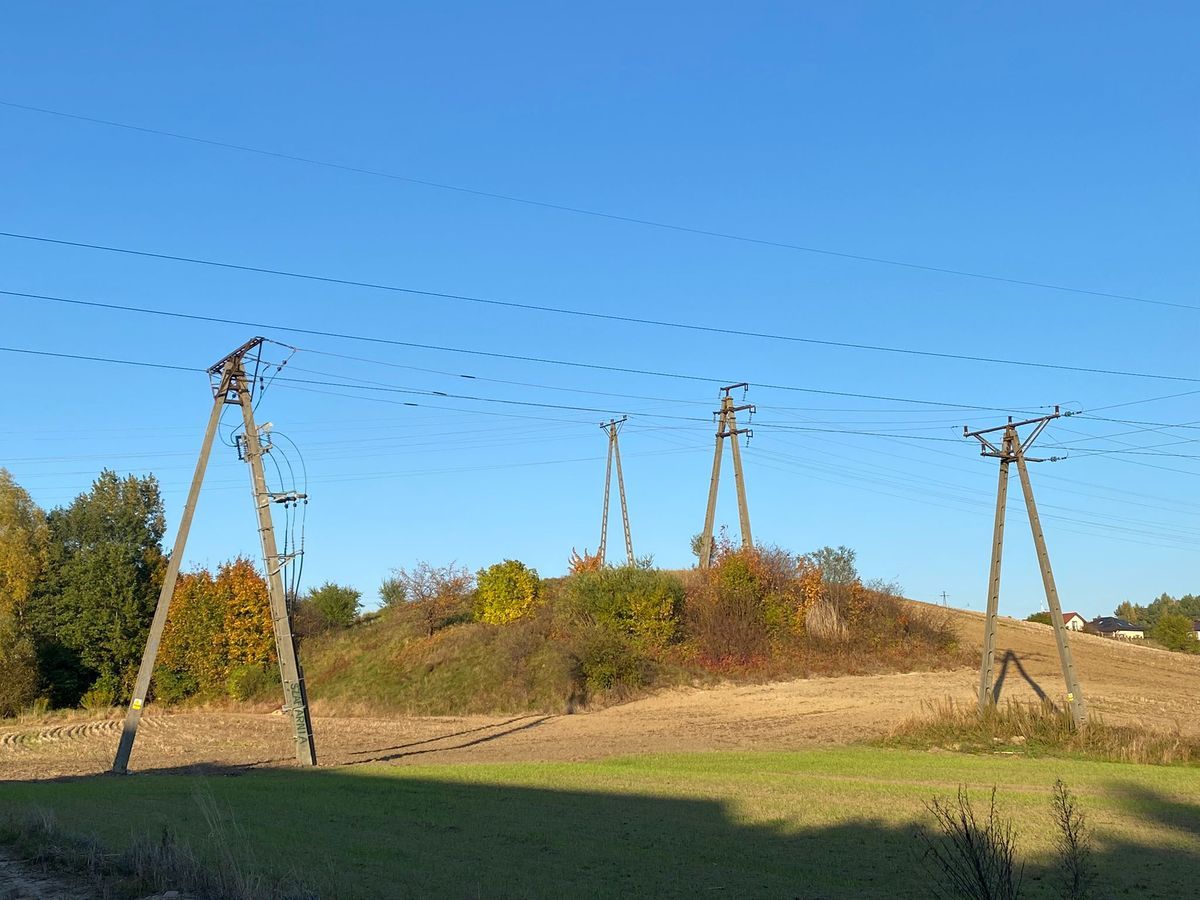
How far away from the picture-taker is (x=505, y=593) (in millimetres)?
59000

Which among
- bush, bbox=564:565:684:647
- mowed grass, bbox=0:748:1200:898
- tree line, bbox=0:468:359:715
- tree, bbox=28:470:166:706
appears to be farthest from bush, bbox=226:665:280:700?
mowed grass, bbox=0:748:1200:898

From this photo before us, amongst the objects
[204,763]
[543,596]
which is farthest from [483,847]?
[543,596]

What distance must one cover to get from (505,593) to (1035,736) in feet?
114

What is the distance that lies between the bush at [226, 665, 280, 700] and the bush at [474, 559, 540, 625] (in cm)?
1166

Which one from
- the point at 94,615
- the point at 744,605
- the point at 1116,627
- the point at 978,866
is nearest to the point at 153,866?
the point at 978,866

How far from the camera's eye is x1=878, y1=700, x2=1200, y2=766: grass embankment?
87.1 feet

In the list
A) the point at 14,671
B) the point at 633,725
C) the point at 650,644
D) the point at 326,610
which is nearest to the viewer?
the point at 633,725

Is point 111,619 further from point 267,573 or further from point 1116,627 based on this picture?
point 1116,627

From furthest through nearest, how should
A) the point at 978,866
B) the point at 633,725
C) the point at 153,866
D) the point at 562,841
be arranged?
1. the point at 633,725
2. the point at 562,841
3. the point at 153,866
4. the point at 978,866

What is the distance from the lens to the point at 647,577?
51.7 metres

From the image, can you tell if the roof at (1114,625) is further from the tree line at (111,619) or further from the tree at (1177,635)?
the tree line at (111,619)

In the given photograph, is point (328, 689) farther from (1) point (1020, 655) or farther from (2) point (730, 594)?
(1) point (1020, 655)

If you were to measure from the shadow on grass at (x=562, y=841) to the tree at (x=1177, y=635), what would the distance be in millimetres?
70222

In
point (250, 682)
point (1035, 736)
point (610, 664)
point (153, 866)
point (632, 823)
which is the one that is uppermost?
point (250, 682)
